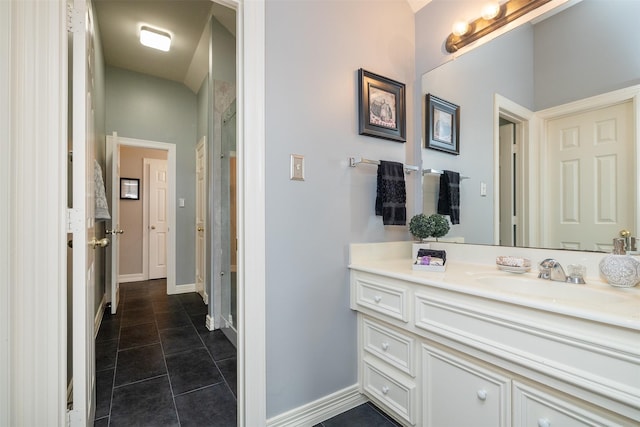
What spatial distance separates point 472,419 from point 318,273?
875mm

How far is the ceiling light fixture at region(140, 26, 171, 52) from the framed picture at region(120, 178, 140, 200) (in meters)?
2.42

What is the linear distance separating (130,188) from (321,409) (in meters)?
4.65

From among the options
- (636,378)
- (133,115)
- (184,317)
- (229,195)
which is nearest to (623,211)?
(636,378)

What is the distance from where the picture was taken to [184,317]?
306cm

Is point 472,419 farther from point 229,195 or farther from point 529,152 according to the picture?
point 229,195

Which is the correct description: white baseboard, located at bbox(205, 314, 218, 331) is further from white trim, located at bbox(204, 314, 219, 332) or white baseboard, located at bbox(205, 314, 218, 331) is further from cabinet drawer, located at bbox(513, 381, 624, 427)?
cabinet drawer, located at bbox(513, 381, 624, 427)

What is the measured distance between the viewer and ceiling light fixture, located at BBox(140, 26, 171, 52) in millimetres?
2891

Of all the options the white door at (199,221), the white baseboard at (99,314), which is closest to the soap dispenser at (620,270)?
the white baseboard at (99,314)

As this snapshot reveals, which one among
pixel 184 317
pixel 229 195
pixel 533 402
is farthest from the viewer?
pixel 184 317

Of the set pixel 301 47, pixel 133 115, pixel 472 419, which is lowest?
pixel 472 419

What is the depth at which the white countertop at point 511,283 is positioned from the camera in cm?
83

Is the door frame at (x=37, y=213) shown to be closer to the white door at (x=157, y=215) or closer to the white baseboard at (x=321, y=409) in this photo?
the white baseboard at (x=321, y=409)

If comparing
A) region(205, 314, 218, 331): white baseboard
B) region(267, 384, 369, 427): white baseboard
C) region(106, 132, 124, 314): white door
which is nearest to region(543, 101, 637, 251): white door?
region(267, 384, 369, 427): white baseboard

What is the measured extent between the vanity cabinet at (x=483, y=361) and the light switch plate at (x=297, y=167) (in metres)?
0.61
